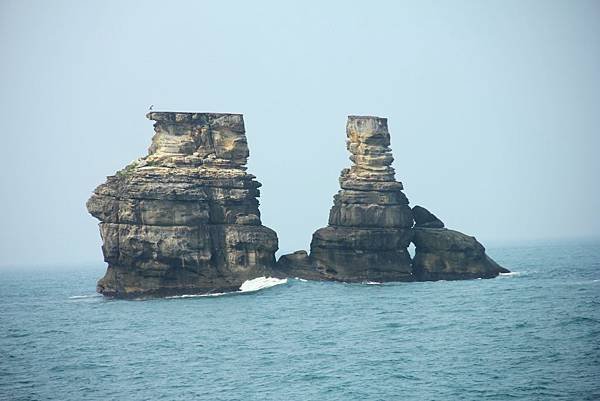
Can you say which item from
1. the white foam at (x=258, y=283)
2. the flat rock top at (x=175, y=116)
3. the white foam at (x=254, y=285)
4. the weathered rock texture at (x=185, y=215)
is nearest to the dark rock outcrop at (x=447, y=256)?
the white foam at (x=254, y=285)

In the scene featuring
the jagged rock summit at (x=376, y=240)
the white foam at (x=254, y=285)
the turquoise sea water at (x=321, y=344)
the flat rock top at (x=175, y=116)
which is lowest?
the turquoise sea water at (x=321, y=344)

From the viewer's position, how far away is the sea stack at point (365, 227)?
270 feet

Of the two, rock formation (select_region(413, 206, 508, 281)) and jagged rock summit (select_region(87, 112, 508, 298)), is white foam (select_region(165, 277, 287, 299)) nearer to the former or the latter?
jagged rock summit (select_region(87, 112, 508, 298))

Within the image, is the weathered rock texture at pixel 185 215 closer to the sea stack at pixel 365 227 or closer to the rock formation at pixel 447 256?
the sea stack at pixel 365 227

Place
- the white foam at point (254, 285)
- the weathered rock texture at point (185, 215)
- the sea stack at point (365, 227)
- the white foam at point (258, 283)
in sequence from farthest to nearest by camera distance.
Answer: the sea stack at point (365, 227) < the white foam at point (258, 283) < the white foam at point (254, 285) < the weathered rock texture at point (185, 215)

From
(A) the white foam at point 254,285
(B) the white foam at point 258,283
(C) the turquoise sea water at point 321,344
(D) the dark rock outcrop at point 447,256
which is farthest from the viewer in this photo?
(D) the dark rock outcrop at point 447,256

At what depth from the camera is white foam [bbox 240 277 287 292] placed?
7938cm

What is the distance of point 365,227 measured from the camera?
82688mm

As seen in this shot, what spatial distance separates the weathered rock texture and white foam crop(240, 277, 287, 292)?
36 cm

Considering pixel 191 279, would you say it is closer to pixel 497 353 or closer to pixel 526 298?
pixel 526 298

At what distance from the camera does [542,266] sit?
10244 centimetres

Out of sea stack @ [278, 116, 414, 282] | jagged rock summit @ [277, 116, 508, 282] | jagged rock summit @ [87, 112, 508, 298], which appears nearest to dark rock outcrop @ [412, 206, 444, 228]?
jagged rock summit @ [87, 112, 508, 298]

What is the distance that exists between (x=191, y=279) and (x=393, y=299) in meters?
14.5

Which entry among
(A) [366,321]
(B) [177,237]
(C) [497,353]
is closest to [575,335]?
(C) [497,353]
